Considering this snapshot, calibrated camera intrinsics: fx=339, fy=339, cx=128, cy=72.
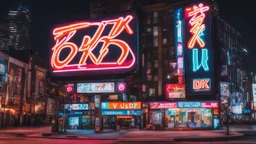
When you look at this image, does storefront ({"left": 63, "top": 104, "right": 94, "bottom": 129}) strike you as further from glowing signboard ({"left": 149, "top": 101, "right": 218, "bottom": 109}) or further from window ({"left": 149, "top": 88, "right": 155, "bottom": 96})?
window ({"left": 149, "top": 88, "right": 155, "bottom": 96})

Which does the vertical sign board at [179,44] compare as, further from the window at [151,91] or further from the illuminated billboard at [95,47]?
the window at [151,91]

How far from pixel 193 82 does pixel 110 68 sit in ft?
63.2

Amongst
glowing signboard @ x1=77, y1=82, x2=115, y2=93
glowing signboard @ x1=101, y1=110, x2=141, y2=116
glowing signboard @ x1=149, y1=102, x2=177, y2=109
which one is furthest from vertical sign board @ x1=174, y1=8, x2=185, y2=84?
glowing signboard @ x1=77, y1=82, x2=115, y2=93

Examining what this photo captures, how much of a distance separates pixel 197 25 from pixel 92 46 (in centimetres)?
2215

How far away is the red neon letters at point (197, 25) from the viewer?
188ft

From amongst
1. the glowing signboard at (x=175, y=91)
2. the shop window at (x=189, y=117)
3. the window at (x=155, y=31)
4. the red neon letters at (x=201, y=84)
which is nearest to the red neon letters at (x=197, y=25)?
the red neon letters at (x=201, y=84)

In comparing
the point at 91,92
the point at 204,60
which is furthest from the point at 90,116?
the point at 204,60

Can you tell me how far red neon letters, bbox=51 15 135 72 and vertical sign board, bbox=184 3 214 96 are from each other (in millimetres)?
18559

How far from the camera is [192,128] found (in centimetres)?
5131

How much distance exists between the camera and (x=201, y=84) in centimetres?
5553

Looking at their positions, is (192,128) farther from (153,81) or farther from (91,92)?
(153,81)

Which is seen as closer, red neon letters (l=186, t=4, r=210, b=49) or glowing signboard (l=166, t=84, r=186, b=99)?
glowing signboard (l=166, t=84, r=186, b=99)

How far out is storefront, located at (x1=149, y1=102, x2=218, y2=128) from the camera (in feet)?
171

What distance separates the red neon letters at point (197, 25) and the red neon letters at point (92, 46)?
19143 mm
